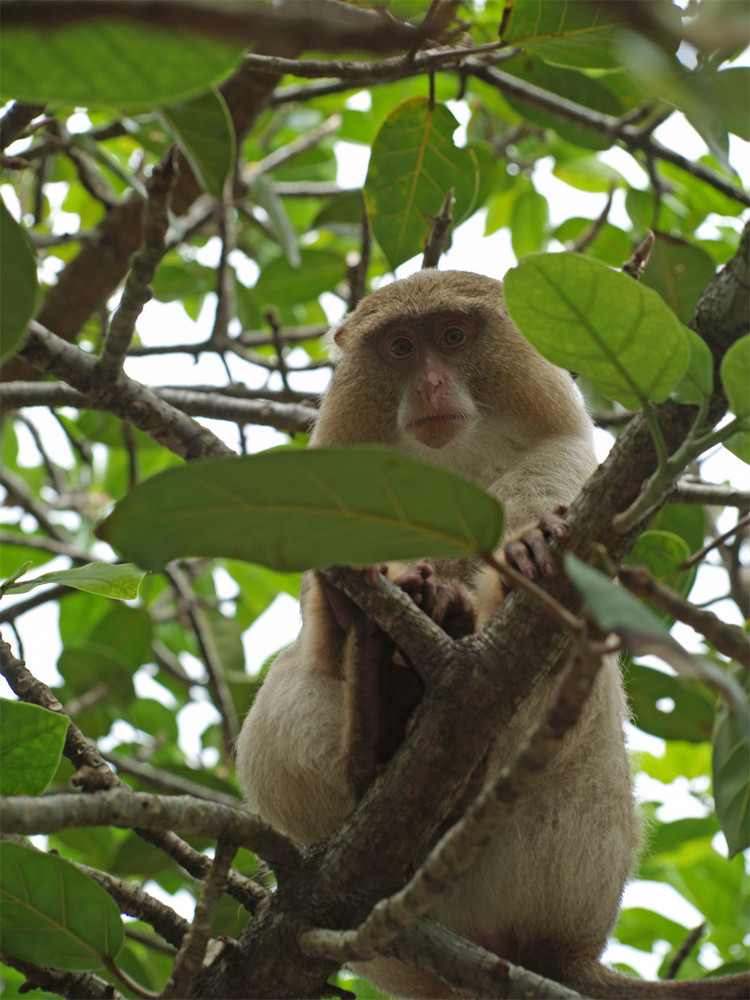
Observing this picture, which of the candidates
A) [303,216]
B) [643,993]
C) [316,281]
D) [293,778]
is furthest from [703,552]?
[303,216]

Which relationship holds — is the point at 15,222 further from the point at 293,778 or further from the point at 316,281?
the point at 316,281

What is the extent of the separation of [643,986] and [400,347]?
9.12ft

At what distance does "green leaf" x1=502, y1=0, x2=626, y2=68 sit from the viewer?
3127 mm

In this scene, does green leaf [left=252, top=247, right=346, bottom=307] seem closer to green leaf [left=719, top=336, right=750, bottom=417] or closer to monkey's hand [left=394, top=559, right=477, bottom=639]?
monkey's hand [left=394, top=559, right=477, bottom=639]

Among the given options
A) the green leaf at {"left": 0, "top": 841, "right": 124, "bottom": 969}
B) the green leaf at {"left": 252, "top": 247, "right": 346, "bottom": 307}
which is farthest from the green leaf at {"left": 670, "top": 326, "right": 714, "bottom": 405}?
the green leaf at {"left": 252, "top": 247, "right": 346, "bottom": 307}

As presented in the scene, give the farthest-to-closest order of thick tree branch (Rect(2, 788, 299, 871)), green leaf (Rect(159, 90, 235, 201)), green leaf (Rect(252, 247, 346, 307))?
1. green leaf (Rect(252, 247, 346, 307))
2. green leaf (Rect(159, 90, 235, 201))
3. thick tree branch (Rect(2, 788, 299, 871))

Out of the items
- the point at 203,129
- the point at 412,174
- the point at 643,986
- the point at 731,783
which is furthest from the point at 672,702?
the point at 203,129

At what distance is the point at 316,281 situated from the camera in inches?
249

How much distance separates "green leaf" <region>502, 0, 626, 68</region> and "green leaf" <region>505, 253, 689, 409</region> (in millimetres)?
1509

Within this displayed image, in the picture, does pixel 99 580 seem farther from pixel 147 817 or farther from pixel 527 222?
pixel 527 222

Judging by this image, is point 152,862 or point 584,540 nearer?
point 584,540

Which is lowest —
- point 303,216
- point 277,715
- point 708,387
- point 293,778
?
point 293,778

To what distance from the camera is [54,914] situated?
235 cm

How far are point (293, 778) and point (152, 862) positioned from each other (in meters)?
1.30
